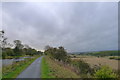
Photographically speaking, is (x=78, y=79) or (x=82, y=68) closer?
(x=78, y=79)

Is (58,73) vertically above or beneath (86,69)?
above

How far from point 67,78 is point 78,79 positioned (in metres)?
0.81

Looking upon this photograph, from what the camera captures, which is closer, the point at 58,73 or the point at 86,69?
the point at 58,73

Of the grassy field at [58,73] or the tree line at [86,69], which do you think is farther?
the grassy field at [58,73]

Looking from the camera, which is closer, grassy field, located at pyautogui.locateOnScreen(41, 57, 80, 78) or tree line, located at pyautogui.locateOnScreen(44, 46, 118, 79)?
tree line, located at pyautogui.locateOnScreen(44, 46, 118, 79)

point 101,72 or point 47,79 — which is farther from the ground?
point 101,72

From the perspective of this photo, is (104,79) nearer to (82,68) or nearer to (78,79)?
(78,79)

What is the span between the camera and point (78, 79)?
955cm

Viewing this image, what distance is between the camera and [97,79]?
8.52m

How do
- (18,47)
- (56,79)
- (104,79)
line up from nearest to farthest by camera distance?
(104,79), (56,79), (18,47)

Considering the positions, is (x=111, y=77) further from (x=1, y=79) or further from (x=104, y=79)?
(x=1, y=79)

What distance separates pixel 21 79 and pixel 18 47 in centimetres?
3752

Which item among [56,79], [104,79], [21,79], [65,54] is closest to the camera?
[104,79]

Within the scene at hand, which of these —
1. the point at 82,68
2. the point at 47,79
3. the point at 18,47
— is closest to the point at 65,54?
the point at 82,68
